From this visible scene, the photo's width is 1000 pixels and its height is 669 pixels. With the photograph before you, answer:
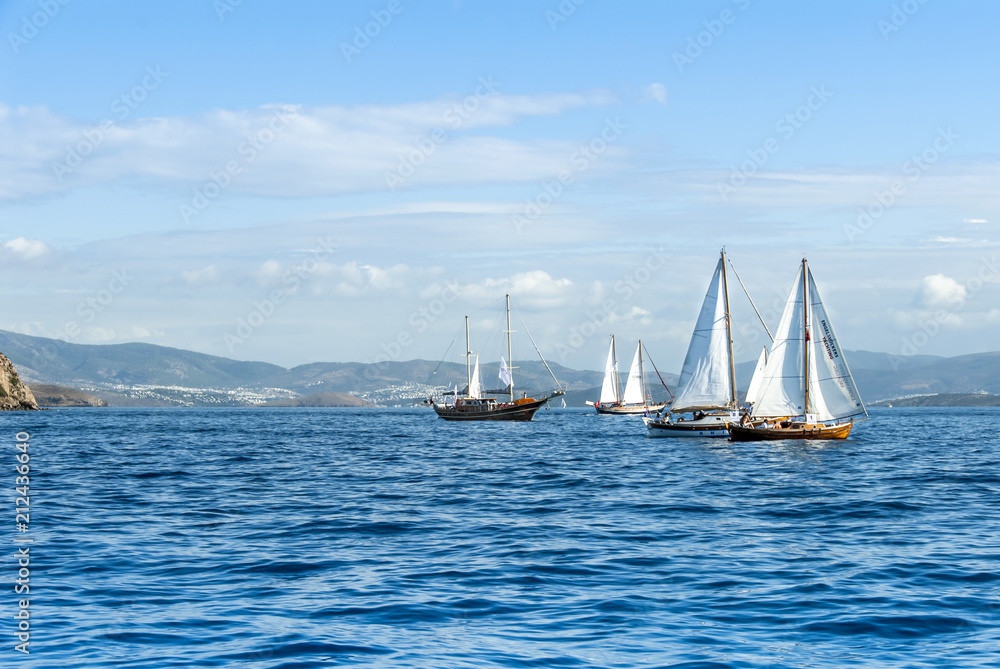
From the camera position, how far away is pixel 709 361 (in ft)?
255

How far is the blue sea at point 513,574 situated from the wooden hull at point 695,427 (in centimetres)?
3821

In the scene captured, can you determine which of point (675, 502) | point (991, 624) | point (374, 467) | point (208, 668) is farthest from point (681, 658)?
point (374, 467)

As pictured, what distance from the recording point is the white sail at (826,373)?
66250mm

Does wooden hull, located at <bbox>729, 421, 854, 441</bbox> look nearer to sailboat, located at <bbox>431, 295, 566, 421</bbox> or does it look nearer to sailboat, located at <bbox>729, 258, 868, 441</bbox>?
sailboat, located at <bbox>729, 258, 868, 441</bbox>

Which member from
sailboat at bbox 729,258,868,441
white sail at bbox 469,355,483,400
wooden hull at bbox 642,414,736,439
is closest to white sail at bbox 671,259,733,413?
wooden hull at bbox 642,414,736,439

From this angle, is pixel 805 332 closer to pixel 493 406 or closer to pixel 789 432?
pixel 789 432

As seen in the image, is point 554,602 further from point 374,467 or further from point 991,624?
point 374,467

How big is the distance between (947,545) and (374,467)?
114ft

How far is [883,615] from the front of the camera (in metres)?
16.5

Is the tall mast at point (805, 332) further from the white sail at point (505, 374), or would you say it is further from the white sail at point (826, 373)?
the white sail at point (505, 374)

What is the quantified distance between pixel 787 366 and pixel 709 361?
11.1m

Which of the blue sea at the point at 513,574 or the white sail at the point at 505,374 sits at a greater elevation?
the white sail at the point at 505,374
